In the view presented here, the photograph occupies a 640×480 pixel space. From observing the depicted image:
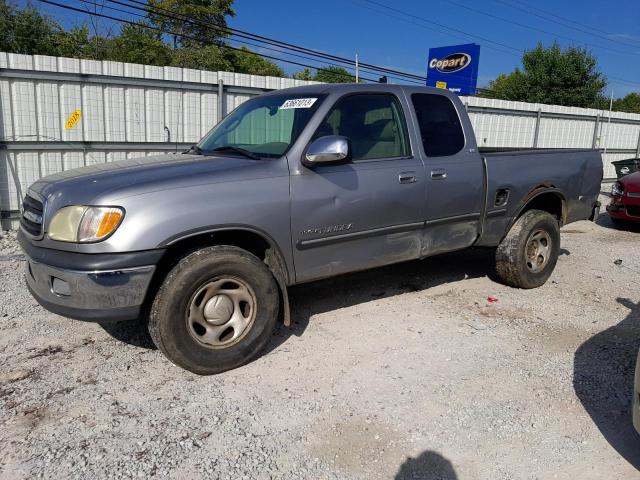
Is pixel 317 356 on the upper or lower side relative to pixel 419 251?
lower

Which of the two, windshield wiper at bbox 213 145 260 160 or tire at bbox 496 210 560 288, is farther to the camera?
tire at bbox 496 210 560 288

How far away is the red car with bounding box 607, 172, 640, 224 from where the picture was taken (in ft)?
30.1

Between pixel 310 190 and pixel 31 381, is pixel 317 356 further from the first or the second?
pixel 31 381

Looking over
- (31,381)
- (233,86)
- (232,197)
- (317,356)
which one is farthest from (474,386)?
(233,86)

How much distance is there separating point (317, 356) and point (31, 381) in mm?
1922

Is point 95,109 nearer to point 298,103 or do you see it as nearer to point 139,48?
point 298,103

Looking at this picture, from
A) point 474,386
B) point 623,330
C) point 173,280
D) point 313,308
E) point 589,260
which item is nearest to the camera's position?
point 173,280

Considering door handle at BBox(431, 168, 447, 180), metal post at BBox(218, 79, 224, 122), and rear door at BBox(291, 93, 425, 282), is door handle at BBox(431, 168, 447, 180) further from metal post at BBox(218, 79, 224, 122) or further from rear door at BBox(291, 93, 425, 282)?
metal post at BBox(218, 79, 224, 122)

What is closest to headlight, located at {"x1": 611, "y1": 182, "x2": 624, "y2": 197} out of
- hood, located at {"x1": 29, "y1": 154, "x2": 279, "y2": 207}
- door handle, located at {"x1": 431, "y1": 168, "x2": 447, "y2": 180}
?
door handle, located at {"x1": 431, "y1": 168, "x2": 447, "y2": 180}

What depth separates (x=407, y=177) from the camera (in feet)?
14.1

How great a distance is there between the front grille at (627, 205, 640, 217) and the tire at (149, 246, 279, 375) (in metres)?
7.99

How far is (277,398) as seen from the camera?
132 inches

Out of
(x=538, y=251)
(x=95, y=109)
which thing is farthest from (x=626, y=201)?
(x=95, y=109)

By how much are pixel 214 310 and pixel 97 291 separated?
2.42ft
